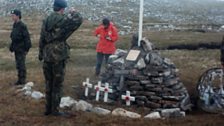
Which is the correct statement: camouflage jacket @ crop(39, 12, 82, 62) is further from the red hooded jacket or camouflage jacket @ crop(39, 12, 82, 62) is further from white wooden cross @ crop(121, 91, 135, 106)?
the red hooded jacket

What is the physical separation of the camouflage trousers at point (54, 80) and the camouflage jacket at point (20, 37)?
456 centimetres

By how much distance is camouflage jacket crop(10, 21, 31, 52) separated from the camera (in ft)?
52.6

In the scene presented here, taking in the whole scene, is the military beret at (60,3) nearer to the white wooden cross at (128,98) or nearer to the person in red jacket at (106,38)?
the white wooden cross at (128,98)

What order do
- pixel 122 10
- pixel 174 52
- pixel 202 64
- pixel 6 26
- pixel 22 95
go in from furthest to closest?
pixel 122 10 → pixel 6 26 → pixel 174 52 → pixel 202 64 → pixel 22 95

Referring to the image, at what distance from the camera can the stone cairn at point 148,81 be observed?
1465cm

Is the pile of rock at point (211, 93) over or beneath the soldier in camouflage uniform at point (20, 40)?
beneath

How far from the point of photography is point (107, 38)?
17578 mm

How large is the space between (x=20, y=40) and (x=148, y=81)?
15.3 ft

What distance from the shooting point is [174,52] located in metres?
27.5

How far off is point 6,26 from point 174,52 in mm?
27584

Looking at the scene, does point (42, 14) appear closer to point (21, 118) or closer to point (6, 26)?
point (6, 26)

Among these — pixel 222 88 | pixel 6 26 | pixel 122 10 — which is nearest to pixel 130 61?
pixel 222 88

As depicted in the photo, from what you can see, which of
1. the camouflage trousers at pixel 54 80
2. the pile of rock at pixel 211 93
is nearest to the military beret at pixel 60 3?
the camouflage trousers at pixel 54 80

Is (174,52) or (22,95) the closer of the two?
(22,95)
